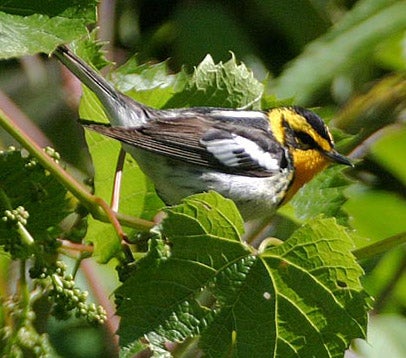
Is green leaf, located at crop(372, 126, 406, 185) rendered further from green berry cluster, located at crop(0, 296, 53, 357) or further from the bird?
green berry cluster, located at crop(0, 296, 53, 357)

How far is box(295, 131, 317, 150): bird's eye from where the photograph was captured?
3.42 meters

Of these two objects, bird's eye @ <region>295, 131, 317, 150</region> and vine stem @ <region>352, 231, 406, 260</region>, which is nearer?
vine stem @ <region>352, 231, 406, 260</region>

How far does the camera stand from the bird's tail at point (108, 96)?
2.55 metres

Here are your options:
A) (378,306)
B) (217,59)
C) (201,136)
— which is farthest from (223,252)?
(217,59)

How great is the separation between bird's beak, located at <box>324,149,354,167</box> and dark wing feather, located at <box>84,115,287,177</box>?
0.24 meters

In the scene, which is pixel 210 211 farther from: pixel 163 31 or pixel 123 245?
pixel 163 31

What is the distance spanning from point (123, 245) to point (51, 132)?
2423 millimetres

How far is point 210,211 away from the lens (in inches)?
82.8

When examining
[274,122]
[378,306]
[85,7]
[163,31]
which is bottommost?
[378,306]

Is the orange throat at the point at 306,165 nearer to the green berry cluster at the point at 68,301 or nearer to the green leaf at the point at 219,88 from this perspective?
the green leaf at the point at 219,88

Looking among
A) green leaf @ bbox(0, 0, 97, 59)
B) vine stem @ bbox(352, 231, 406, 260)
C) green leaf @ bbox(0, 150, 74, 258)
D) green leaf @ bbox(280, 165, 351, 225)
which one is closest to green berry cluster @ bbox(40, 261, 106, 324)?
green leaf @ bbox(0, 150, 74, 258)

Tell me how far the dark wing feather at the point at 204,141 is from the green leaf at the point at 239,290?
887mm

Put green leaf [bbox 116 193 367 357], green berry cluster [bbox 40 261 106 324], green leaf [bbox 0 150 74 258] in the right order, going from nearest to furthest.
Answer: green berry cluster [bbox 40 261 106 324], green leaf [bbox 116 193 367 357], green leaf [bbox 0 150 74 258]

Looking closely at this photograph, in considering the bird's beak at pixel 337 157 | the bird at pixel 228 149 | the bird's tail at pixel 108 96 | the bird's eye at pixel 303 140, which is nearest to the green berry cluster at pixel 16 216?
the bird's tail at pixel 108 96
